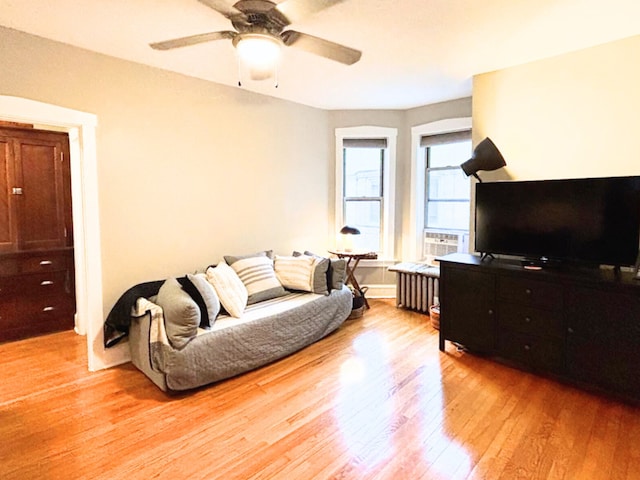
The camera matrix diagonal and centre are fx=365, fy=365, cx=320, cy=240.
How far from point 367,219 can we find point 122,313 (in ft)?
10.4

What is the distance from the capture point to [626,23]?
2432 mm

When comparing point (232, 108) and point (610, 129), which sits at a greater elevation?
point (232, 108)

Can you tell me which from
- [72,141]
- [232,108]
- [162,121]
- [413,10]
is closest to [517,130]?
[413,10]

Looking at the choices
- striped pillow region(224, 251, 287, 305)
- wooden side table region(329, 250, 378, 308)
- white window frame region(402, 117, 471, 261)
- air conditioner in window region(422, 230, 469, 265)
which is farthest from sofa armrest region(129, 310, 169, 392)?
white window frame region(402, 117, 471, 261)

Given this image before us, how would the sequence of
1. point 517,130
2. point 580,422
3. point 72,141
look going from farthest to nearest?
point 517,130
point 72,141
point 580,422

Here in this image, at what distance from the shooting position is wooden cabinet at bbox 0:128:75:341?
3.45 m

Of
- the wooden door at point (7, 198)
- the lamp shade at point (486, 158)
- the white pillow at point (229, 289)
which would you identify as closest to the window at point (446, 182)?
the lamp shade at point (486, 158)

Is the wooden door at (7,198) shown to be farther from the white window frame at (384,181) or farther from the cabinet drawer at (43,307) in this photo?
the white window frame at (384,181)

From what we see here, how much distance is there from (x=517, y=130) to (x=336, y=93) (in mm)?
1867

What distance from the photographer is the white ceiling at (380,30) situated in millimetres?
2203

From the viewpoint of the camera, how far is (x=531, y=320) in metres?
2.75

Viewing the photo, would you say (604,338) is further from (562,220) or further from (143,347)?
(143,347)

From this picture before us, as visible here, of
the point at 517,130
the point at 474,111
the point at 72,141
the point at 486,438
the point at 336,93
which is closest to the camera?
the point at 486,438

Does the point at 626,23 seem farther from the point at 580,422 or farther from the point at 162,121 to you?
the point at 162,121
